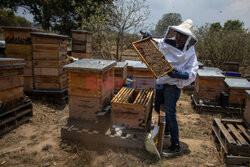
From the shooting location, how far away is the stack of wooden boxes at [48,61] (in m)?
4.90

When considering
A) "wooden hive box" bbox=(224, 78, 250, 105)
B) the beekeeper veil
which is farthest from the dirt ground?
the beekeeper veil

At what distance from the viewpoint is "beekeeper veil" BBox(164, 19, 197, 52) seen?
3046mm

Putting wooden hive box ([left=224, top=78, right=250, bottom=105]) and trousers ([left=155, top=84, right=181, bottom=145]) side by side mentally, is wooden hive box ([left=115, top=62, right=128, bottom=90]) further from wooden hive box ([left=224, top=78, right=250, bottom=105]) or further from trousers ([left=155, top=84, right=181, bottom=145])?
wooden hive box ([left=224, top=78, right=250, bottom=105])

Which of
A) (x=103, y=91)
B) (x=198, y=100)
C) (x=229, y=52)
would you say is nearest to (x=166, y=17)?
(x=229, y=52)

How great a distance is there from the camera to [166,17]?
123ft

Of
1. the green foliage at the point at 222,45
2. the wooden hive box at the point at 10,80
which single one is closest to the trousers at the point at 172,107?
the wooden hive box at the point at 10,80

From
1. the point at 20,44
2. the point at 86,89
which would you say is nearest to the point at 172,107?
the point at 86,89

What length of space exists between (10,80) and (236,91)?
17.5 ft

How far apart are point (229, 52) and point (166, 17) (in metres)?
29.9

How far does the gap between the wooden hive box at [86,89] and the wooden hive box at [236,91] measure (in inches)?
140

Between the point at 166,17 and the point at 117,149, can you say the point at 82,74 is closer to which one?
the point at 117,149

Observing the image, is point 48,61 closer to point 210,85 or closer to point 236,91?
point 210,85

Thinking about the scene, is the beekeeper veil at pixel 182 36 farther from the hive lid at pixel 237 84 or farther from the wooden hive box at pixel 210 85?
the hive lid at pixel 237 84

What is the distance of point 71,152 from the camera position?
3176mm
